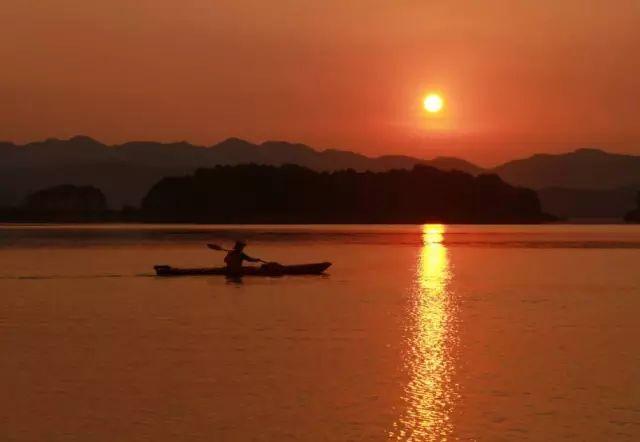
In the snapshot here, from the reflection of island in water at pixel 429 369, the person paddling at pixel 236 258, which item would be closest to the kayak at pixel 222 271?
the person paddling at pixel 236 258

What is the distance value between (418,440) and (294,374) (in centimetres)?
718

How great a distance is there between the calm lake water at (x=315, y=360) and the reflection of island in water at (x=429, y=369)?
71 millimetres

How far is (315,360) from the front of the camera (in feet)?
88.4

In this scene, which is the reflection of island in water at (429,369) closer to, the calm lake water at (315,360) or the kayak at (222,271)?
the calm lake water at (315,360)

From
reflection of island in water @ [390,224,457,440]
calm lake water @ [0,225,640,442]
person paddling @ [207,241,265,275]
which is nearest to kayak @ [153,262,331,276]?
person paddling @ [207,241,265,275]

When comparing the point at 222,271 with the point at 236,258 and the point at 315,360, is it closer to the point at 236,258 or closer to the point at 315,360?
the point at 236,258

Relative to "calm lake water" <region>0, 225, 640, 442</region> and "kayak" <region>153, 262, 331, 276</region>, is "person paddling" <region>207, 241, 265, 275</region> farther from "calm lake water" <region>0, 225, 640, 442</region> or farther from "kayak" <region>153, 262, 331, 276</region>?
"calm lake water" <region>0, 225, 640, 442</region>

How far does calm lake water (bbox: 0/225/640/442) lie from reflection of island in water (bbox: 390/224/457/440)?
0.07 metres

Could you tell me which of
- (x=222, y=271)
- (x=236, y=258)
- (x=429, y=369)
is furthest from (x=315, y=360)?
(x=222, y=271)

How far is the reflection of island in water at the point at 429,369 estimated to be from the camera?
19016 millimetres

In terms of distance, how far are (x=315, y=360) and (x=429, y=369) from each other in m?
3.44

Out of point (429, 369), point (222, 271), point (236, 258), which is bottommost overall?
point (429, 369)

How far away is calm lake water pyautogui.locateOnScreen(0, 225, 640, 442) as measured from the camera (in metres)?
19.3

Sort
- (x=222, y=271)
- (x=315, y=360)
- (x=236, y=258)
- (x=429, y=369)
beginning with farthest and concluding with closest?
1. (x=222, y=271)
2. (x=236, y=258)
3. (x=315, y=360)
4. (x=429, y=369)
